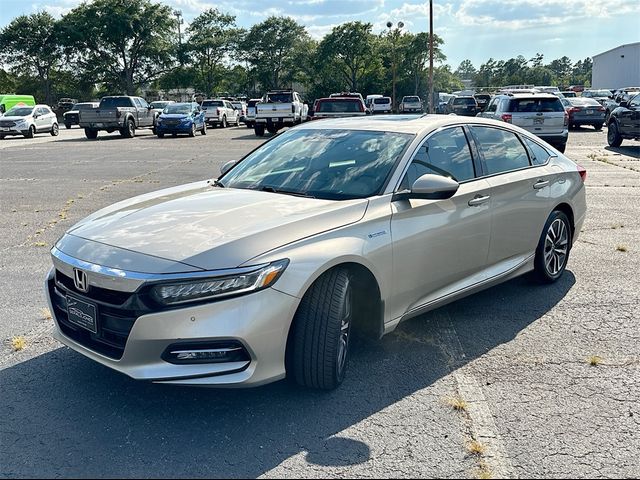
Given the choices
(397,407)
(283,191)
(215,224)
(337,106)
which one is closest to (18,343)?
(215,224)

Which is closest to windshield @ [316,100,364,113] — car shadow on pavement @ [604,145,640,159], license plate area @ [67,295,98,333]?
car shadow on pavement @ [604,145,640,159]

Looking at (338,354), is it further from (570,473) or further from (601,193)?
(601,193)

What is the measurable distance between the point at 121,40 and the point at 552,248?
68.0m

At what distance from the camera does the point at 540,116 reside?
16.6 m

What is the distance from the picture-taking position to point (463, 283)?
176 inches

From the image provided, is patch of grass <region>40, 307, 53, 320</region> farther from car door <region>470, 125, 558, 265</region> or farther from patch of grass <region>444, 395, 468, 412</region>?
car door <region>470, 125, 558, 265</region>

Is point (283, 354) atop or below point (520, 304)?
atop

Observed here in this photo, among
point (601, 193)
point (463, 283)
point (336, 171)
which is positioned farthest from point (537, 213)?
point (601, 193)

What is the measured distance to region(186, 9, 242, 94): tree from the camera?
71.2 m

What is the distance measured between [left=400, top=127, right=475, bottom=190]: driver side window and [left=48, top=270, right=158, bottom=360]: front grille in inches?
74.8

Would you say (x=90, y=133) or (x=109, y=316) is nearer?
(x=109, y=316)

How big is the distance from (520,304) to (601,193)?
6.72m

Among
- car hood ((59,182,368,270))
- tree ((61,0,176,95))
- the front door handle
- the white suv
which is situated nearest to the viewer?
car hood ((59,182,368,270))

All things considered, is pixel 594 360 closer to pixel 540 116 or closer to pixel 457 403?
pixel 457 403
